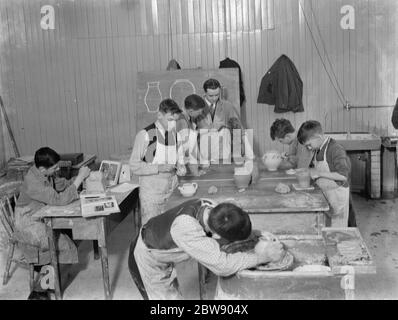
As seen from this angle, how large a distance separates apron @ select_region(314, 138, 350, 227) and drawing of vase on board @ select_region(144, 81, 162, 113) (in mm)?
2827

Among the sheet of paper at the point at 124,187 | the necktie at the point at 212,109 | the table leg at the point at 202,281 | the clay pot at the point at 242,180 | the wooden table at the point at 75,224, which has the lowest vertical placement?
the table leg at the point at 202,281

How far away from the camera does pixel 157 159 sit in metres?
→ 4.26

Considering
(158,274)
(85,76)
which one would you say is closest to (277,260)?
(158,274)

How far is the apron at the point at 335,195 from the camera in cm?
417

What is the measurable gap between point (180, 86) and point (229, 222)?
4182mm

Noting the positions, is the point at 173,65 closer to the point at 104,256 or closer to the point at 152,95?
the point at 152,95

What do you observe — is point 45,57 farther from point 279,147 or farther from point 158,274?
point 158,274

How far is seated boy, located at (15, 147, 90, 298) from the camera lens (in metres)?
4.02

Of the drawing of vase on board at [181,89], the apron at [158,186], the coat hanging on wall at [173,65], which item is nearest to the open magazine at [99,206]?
the apron at [158,186]

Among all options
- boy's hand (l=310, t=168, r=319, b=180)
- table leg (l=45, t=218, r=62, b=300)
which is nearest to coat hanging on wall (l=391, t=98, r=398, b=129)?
boy's hand (l=310, t=168, r=319, b=180)

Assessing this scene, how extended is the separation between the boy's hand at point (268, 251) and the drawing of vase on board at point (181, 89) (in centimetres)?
403

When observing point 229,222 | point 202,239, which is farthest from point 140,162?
point 229,222

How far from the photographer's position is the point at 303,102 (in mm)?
6980

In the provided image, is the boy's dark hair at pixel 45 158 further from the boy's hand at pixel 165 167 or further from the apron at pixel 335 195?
the apron at pixel 335 195
